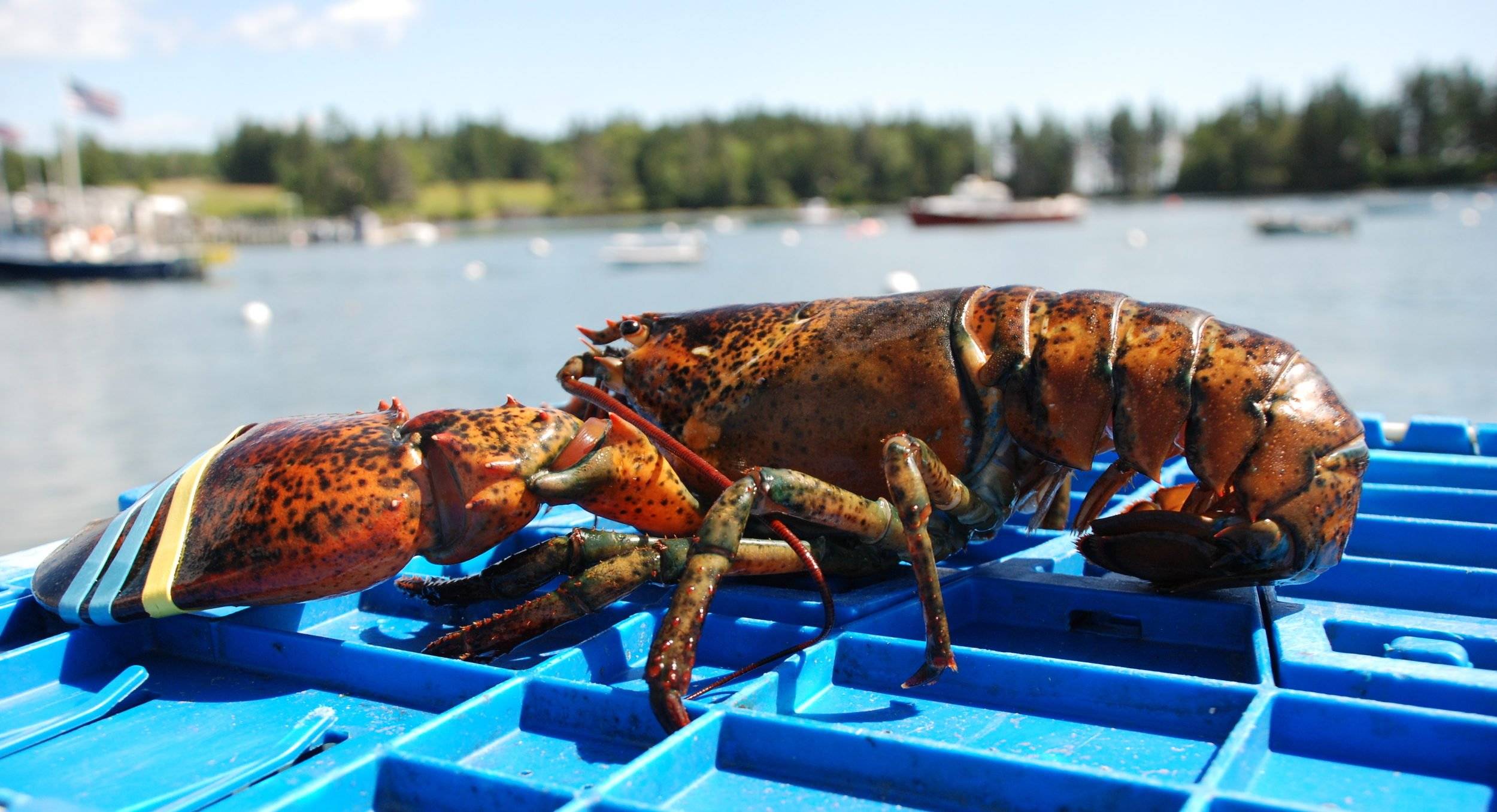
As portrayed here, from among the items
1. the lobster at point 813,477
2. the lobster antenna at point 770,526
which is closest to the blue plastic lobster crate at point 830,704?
the lobster antenna at point 770,526

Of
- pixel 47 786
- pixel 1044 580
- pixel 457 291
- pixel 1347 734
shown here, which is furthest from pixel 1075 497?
pixel 457 291

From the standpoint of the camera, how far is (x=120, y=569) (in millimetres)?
3566

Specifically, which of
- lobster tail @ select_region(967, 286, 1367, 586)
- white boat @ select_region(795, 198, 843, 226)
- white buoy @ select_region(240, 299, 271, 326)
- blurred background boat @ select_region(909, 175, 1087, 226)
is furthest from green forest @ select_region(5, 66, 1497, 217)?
lobster tail @ select_region(967, 286, 1367, 586)

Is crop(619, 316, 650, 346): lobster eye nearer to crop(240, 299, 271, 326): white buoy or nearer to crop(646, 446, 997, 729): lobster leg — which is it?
crop(646, 446, 997, 729): lobster leg

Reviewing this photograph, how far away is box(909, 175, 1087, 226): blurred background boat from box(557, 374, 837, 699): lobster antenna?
95.7 meters

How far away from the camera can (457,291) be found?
176 feet

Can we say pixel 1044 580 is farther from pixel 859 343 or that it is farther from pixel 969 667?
pixel 859 343

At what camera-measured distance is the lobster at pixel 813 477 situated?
343cm

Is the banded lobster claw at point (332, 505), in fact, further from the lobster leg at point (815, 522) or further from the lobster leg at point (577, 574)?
the lobster leg at point (815, 522)

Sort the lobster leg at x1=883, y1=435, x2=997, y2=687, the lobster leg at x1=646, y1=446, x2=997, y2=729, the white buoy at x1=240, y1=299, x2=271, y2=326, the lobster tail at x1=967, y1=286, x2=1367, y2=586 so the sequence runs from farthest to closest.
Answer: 1. the white buoy at x1=240, y1=299, x2=271, y2=326
2. the lobster tail at x1=967, y1=286, x2=1367, y2=586
3. the lobster leg at x1=883, y1=435, x2=997, y2=687
4. the lobster leg at x1=646, y1=446, x2=997, y2=729

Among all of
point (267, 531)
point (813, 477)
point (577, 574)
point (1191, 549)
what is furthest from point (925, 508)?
point (267, 531)

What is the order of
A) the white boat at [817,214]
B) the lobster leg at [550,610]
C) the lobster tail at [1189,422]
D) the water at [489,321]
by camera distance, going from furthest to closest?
the white boat at [817,214]
the water at [489,321]
the lobster tail at [1189,422]
the lobster leg at [550,610]

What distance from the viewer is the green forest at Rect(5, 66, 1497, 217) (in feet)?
454

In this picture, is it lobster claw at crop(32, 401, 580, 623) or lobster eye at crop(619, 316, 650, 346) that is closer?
lobster claw at crop(32, 401, 580, 623)
